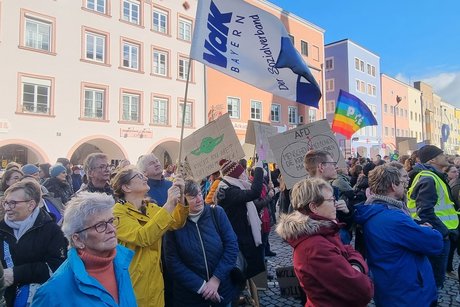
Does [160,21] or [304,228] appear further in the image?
[160,21]

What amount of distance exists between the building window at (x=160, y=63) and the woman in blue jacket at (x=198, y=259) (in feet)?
65.4

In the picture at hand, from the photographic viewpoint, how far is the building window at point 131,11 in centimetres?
2064

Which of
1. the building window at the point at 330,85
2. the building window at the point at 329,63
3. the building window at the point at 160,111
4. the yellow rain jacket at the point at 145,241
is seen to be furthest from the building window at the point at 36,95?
the building window at the point at 329,63

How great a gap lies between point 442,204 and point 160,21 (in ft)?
69.3

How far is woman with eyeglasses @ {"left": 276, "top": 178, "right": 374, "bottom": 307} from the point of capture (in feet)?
7.20

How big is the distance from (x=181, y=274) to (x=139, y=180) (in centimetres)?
90

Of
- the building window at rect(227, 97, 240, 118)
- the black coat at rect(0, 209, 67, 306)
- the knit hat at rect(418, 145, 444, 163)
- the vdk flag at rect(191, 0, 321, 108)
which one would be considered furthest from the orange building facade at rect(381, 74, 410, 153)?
the black coat at rect(0, 209, 67, 306)

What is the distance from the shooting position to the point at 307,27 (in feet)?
109

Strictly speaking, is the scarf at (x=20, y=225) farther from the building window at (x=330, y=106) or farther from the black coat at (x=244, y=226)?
the building window at (x=330, y=106)

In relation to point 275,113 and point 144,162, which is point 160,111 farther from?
point 144,162

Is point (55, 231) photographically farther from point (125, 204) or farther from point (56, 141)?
point (56, 141)

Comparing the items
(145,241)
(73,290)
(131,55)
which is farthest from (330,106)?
(73,290)

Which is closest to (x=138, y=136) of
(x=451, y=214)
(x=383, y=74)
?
(x=451, y=214)

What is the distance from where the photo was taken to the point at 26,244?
9.32 feet
